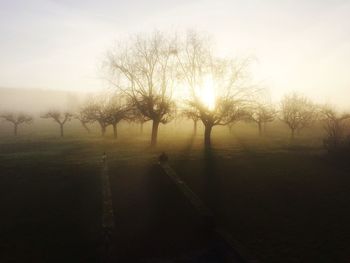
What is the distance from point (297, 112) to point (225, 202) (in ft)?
153

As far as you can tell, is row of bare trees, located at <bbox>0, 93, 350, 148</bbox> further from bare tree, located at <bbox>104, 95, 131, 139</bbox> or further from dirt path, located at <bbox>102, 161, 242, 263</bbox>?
dirt path, located at <bbox>102, 161, 242, 263</bbox>

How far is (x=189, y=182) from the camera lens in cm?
2169

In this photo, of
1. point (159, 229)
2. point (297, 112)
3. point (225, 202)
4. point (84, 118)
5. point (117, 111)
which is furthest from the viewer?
point (84, 118)

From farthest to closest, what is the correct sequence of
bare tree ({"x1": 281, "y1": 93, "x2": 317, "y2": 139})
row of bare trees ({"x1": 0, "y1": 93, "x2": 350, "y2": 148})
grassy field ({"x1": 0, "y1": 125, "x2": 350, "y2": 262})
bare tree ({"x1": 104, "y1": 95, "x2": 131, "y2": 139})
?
bare tree ({"x1": 281, "y1": 93, "x2": 317, "y2": 139})
bare tree ({"x1": 104, "y1": 95, "x2": 131, "y2": 139})
row of bare trees ({"x1": 0, "y1": 93, "x2": 350, "y2": 148})
grassy field ({"x1": 0, "y1": 125, "x2": 350, "y2": 262})

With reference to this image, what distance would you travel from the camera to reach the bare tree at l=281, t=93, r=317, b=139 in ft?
189

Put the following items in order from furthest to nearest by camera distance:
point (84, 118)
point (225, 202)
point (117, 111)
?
point (84, 118), point (117, 111), point (225, 202)

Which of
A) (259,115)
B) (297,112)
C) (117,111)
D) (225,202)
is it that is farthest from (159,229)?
(297,112)

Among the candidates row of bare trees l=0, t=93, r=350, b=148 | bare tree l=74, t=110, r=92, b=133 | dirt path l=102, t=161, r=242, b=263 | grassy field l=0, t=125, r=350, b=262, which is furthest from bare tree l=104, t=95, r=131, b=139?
dirt path l=102, t=161, r=242, b=263

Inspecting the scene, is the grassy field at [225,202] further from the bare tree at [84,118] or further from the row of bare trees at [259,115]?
the bare tree at [84,118]

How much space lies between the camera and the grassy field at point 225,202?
12445 mm

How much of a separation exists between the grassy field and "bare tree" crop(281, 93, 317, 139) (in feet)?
89.5

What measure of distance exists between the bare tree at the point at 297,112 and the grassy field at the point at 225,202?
27.3 metres

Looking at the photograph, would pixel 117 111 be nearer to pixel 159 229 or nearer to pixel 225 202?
pixel 225 202

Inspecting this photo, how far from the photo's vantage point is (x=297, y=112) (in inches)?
2351
